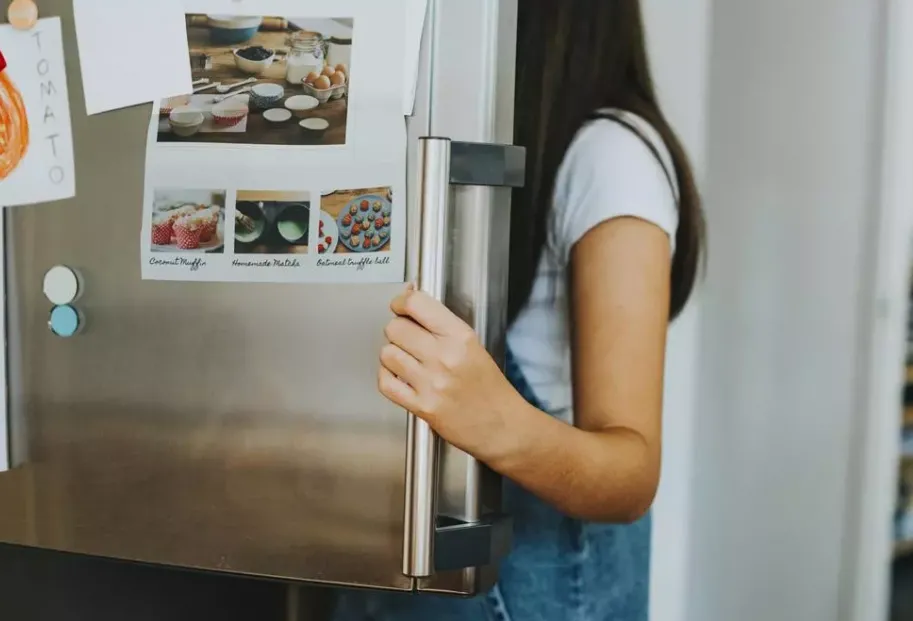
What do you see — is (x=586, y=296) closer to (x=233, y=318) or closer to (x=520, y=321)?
(x=520, y=321)

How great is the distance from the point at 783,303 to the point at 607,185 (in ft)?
2.20

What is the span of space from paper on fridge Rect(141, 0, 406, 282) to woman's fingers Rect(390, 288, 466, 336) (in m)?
0.06

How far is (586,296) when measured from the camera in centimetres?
69

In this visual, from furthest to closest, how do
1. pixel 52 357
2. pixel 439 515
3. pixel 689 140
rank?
pixel 689 140 → pixel 52 357 → pixel 439 515

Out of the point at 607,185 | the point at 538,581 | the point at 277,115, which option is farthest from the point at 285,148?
the point at 538,581

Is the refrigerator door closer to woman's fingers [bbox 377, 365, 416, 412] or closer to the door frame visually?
woman's fingers [bbox 377, 365, 416, 412]

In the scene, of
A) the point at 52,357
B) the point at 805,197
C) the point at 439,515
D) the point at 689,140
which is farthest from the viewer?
the point at 689,140

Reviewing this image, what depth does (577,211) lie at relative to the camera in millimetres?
720

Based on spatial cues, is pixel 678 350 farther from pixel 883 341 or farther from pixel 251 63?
pixel 251 63

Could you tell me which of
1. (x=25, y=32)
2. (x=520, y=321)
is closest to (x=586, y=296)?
(x=520, y=321)

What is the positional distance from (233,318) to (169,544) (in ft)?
0.62

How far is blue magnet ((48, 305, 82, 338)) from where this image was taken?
27.3 inches

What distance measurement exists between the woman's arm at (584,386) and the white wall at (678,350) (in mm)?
704

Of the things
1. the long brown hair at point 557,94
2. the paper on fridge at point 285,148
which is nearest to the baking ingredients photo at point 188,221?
the paper on fridge at point 285,148
